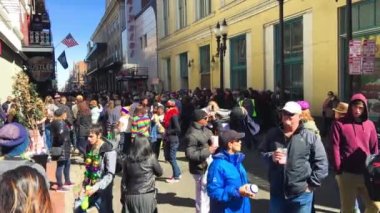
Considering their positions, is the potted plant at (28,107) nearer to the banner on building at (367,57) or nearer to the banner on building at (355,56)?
the banner on building at (355,56)

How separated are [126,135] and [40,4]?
3566 centimetres

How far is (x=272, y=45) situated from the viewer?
2080 centimetres

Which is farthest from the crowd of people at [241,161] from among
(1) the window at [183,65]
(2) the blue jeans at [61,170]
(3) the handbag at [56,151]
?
(1) the window at [183,65]

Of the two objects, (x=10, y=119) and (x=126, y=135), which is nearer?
(x=10, y=119)

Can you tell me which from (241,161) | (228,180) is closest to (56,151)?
(241,161)

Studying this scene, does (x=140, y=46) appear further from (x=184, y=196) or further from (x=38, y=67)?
(x=184, y=196)

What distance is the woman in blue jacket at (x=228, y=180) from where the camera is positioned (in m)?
4.63

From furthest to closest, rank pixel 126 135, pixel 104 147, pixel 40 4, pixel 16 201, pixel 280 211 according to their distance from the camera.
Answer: pixel 40 4, pixel 126 135, pixel 104 147, pixel 280 211, pixel 16 201

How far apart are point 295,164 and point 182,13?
108ft

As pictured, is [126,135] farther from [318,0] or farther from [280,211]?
[318,0]

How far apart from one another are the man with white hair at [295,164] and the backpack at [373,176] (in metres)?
0.41

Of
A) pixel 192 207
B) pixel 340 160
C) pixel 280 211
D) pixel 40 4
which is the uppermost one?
pixel 40 4

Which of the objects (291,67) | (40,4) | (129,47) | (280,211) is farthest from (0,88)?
(129,47)

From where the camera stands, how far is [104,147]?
577 centimetres
